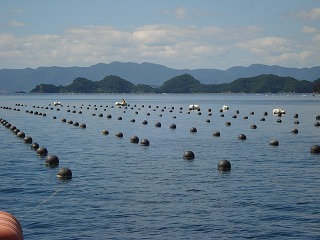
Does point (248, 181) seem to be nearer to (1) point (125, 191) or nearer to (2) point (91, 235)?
(1) point (125, 191)

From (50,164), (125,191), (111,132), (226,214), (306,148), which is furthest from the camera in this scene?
(111,132)

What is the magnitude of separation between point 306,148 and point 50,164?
925 inches

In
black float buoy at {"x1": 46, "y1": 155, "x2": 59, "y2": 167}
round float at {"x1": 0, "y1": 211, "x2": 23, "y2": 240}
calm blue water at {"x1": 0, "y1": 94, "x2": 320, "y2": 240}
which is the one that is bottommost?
calm blue water at {"x1": 0, "y1": 94, "x2": 320, "y2": 240}

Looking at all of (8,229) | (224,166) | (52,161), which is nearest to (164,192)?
(224,166)

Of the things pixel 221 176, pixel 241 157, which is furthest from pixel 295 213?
pixel 241 157

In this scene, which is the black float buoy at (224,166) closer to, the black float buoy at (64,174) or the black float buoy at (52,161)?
the black float buoy at (64,174)

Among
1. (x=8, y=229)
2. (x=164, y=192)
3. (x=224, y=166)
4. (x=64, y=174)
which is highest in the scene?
(x=8, y=229)

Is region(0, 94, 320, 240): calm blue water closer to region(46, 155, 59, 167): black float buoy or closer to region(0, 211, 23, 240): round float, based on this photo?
region(46, 155, 59, 167): black float buoy

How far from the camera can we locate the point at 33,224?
23234mm

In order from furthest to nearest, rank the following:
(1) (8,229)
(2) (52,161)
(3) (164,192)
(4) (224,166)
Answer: (2) (52,161), (4) (224,166), (3) (164,192), (1) (8,229)

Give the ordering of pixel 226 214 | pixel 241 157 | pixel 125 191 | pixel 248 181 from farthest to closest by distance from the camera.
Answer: pixel 241 157
pixel 248 181
pixel 125 191
pixel 226 214

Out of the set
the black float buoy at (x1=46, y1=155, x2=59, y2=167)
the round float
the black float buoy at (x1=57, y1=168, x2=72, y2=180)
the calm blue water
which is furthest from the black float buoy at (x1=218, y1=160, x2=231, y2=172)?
the round float

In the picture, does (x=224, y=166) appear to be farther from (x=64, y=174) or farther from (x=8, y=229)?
(x=8, y=229)

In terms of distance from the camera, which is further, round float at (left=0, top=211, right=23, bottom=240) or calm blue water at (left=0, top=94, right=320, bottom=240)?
calm blue water at (left=0, top=94, right=320, bottom=240)
